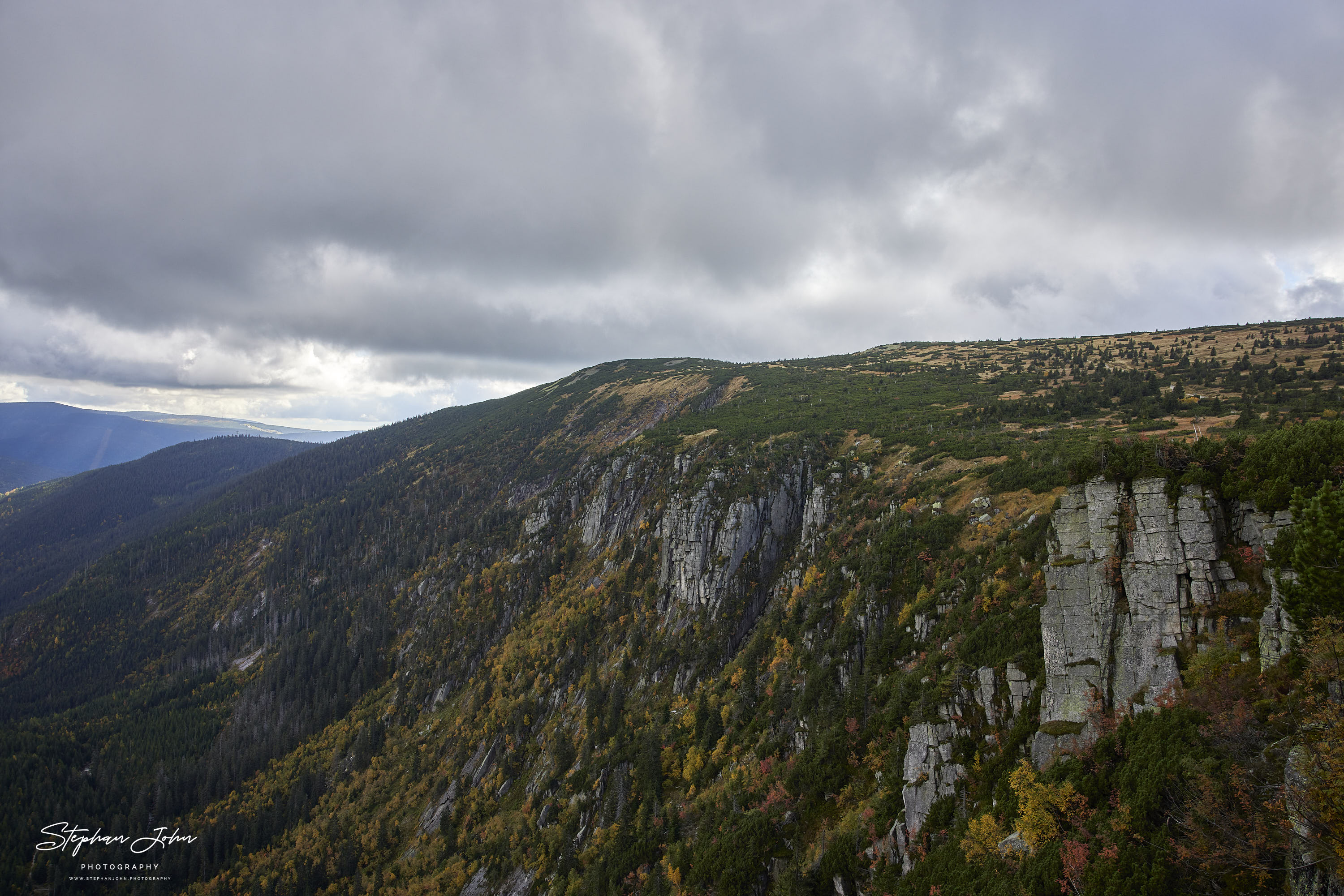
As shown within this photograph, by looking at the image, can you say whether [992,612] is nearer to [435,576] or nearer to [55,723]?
[435,576]

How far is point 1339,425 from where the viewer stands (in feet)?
61.9

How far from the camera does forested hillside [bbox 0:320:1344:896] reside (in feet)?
55.5

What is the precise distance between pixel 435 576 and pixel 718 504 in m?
106

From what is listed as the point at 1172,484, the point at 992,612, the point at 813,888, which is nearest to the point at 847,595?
the point at 992,612
